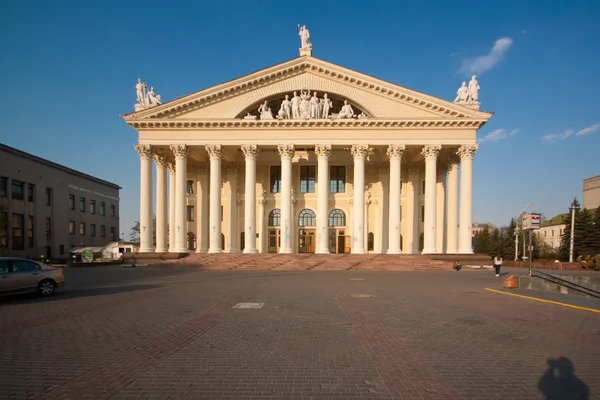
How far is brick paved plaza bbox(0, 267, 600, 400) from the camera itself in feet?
16.6

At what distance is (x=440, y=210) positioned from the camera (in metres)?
37.5

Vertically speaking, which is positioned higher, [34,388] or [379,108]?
[379,108]

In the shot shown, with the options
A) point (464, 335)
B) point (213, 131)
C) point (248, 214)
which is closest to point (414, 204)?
point (248, 214)

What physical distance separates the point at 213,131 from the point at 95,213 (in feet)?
129

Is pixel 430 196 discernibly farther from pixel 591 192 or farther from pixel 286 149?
pixel 591 192

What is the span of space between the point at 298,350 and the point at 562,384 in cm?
426

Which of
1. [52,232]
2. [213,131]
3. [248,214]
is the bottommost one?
[52,232]

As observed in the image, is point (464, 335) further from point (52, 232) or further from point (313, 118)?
point (52, 232)

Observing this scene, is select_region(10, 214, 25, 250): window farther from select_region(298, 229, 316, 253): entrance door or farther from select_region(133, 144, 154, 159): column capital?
select_region(298, 229, 316, 253): entrance door

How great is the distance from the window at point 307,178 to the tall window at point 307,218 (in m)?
2.48

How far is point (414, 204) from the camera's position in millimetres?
39625

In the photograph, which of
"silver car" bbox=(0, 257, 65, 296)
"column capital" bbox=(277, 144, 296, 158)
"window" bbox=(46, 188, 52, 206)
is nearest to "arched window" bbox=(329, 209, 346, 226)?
"column capital" bbox=(277, 144, 296, 158)

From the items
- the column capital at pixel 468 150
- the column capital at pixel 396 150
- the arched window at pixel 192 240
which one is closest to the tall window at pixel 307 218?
the column capital at pixel 396 150

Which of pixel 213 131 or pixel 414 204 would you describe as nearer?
pixel 213 131
